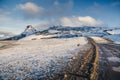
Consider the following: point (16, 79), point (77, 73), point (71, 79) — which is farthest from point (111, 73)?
point (16, 79)

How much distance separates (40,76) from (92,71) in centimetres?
355

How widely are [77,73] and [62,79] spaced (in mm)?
1557

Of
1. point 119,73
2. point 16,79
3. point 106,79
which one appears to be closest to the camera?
point 106,79

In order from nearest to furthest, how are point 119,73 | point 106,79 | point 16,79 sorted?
point 106,79
point 16,79
point 119,73

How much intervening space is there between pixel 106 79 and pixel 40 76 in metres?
4.18

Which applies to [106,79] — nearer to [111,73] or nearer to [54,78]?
[111,73]

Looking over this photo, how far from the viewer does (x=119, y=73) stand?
1047cm

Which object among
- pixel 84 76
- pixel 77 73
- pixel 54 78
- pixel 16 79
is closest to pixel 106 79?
pixel 84 76

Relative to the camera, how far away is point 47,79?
368 inches

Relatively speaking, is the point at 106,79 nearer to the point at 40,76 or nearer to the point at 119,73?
the point at 119,73

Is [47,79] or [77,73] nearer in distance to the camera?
[47,79]

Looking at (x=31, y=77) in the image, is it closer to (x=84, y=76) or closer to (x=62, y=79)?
(x=62, y=79)

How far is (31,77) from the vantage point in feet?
32.6

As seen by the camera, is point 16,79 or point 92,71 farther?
→ point 92,71
